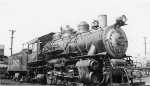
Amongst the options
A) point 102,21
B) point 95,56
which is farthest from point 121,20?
point 95,56

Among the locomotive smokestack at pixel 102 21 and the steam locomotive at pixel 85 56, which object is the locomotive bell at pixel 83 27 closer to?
the steam locomotive at pixel 85 56

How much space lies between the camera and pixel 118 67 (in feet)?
35.6

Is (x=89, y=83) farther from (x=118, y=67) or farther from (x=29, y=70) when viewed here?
(x=29, y=70)

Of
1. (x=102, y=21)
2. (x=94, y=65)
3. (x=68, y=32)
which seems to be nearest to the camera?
(x=94, y=65)

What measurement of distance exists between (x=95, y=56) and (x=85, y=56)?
0.59 metres

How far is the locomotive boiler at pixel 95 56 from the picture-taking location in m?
11.1

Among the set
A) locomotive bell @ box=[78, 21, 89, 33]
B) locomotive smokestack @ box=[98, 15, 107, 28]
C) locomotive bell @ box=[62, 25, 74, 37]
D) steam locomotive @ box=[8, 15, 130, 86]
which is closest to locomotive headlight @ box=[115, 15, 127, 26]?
steam locomotive @ box=[8, 15, 130, 86]

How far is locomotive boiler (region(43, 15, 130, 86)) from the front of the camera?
11.1 meters

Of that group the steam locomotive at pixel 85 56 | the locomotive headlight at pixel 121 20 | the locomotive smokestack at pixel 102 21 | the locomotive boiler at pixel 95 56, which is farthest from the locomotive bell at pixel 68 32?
the locomotive headlight at pixel 121 20

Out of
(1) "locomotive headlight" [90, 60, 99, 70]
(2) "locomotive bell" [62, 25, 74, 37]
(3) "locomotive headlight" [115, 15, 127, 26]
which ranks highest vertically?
(3) "locomotive headlight" [115, 15, 127, 26]

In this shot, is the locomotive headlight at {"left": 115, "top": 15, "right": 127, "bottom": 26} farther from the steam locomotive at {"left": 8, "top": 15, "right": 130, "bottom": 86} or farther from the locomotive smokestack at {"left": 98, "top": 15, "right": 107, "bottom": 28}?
the locomotive smokestack at {"left": 98, "top": 15, "right": 107, "bottom": 28}

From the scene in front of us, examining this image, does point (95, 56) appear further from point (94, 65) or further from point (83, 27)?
point (83, 27)

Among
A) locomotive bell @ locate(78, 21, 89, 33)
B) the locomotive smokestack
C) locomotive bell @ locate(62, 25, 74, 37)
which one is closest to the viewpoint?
the locomotive smokestack

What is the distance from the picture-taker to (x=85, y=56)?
11.9m
